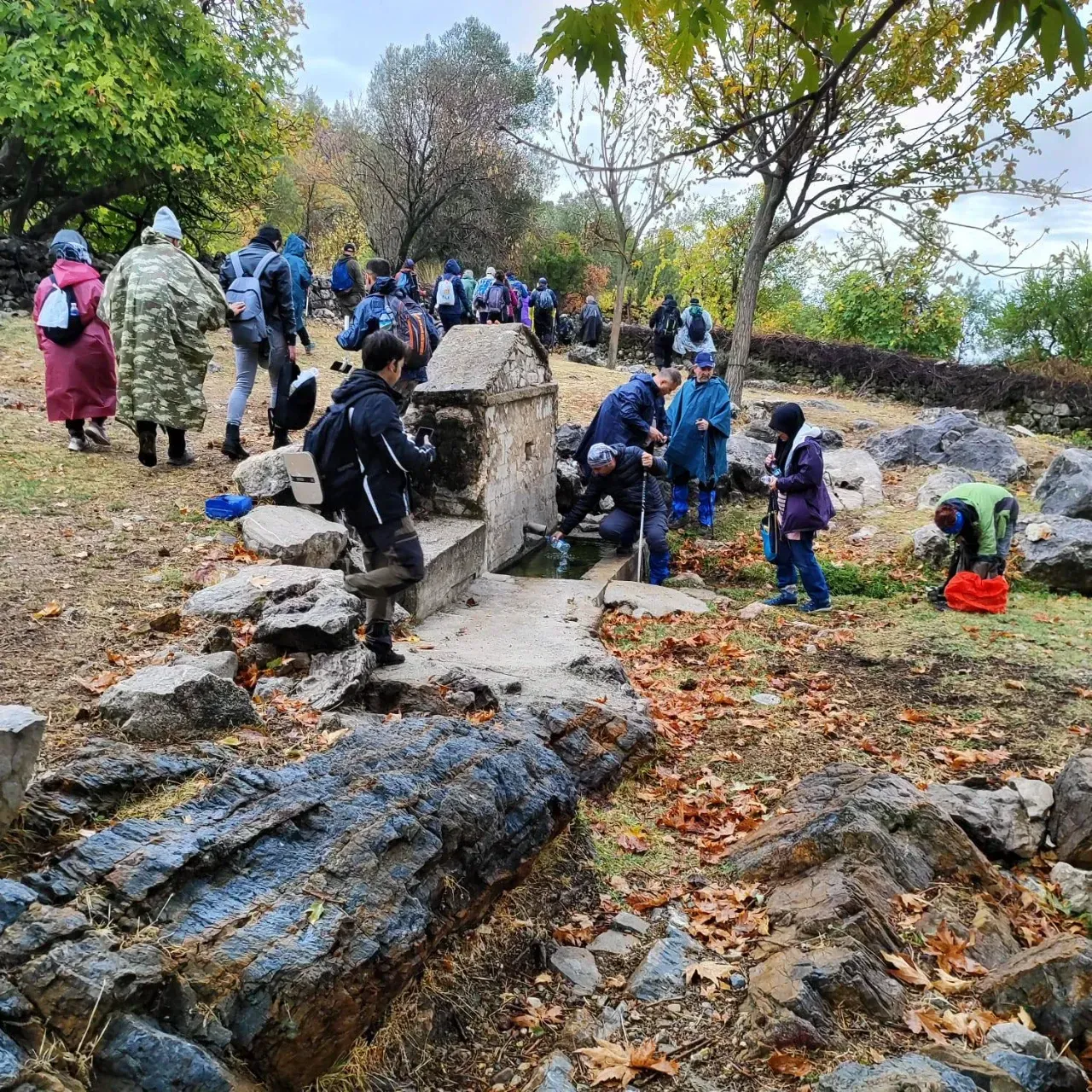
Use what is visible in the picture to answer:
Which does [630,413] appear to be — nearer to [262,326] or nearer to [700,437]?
[700,437]

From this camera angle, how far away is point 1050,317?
1950cm

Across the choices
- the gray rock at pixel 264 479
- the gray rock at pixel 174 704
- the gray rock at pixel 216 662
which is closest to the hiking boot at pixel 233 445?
the gray rock at pixel 264 479

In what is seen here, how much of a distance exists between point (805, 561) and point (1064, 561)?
2667 mm

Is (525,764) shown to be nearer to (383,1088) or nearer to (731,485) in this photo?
(383,1088)

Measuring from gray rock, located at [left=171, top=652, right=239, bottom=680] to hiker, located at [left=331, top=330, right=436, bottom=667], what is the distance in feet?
2.59

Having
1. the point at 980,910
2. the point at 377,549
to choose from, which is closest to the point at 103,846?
the point at 377,549

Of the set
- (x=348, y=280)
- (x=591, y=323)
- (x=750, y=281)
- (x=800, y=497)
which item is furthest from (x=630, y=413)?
(x=591, y=323)

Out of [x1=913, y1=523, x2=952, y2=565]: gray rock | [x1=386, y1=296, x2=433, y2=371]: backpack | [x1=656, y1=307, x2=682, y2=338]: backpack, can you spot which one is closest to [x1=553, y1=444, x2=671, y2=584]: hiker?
[x1=386, y1=296, x2=433, y2=371]: backpack

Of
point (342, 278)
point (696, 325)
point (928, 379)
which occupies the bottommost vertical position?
point (928, 379)

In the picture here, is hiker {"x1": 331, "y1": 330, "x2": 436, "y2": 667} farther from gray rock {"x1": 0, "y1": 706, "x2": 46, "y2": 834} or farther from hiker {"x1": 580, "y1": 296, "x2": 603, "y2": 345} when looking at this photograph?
hiker {"x1": 580, "y1": 296, "x2": 603, "y2": 345}

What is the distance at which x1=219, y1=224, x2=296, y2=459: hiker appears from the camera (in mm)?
7496

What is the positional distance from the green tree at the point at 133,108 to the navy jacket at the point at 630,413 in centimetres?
939

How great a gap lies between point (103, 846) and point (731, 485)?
10458 mm

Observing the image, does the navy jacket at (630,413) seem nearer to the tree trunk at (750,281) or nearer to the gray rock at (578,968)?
the gray rock at (578,968)
